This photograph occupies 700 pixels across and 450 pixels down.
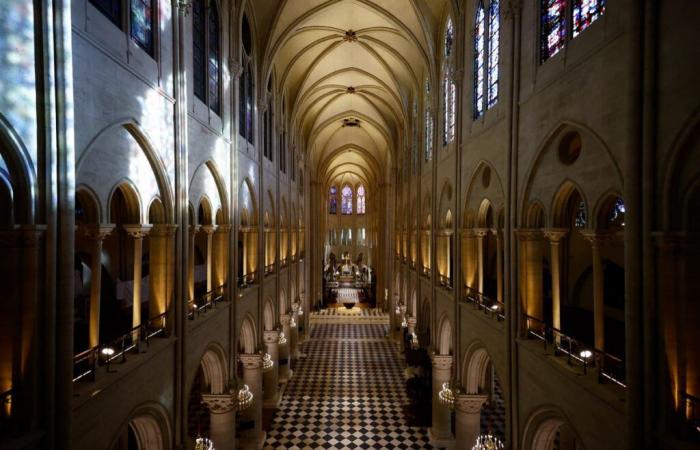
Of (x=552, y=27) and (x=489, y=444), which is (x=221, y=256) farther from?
(x=552, y=27)

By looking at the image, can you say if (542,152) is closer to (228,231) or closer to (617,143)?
(617,143)

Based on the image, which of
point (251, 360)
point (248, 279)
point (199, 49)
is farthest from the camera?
point (251, 360)

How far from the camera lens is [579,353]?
754 centimetres

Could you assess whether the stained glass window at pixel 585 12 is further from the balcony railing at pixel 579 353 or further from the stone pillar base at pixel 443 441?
the stone pillar base at pixel 443 441

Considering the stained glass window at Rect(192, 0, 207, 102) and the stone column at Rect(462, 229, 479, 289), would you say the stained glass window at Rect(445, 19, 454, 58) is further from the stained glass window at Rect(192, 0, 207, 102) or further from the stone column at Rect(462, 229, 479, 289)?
the stained glass window at Rect(192, 0, 207, 102)

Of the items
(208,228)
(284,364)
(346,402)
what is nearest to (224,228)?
(208,228)

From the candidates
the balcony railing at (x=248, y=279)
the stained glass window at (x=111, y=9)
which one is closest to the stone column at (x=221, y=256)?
the balcony railing at (x=248, y=279)

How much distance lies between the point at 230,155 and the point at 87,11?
724 centimetres

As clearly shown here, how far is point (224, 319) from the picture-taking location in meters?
12.8

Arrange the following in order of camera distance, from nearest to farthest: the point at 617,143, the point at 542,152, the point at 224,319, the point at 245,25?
the point at 617,143 < the point at 542,152 < the point at 224,319 < the point at 245,25

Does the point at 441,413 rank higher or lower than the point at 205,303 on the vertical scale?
lower

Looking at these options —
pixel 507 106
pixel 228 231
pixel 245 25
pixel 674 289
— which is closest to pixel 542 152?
pixel 507 106

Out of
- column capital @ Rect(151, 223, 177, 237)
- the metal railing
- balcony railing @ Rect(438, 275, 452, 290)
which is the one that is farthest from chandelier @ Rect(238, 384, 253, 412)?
the metal railing

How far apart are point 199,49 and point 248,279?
8.63m
